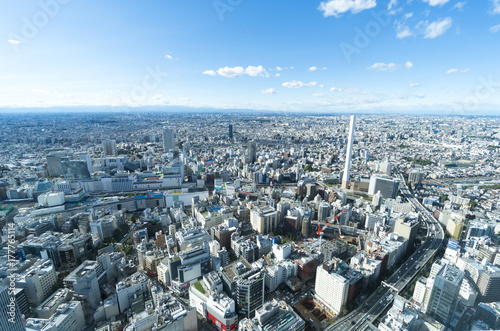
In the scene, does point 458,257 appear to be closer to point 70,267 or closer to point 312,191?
point 312,191

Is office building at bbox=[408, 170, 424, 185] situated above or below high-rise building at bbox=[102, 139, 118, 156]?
below

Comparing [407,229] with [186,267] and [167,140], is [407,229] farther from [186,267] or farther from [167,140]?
[167,140]

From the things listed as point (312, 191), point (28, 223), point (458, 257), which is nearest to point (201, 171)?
point (312, 191)

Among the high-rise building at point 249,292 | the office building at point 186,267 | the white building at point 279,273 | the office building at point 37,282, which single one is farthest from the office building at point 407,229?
the office building at point 37,282

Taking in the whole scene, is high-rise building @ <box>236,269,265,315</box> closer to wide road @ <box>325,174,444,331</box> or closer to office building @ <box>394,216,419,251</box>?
wide road @ <box>325,174,444,331</box>

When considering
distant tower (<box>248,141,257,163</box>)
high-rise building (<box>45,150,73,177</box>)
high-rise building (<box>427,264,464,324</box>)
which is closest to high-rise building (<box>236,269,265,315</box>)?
high-rise building (<box>427,264,464,324</box>)
